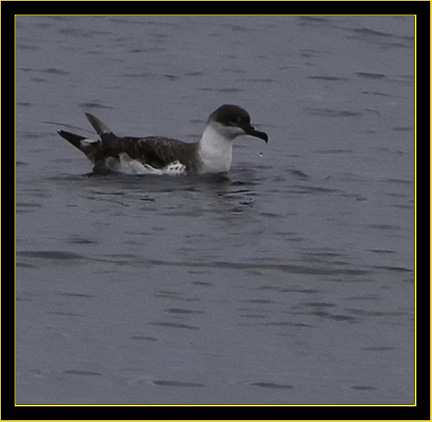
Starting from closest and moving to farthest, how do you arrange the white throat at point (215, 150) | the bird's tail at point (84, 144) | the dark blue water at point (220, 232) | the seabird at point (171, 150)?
the dark blue water at point (220, 232) → the seabird at point (171, 150) → the white throat at point (215, 150) → the bird's tail at point (84, 144)

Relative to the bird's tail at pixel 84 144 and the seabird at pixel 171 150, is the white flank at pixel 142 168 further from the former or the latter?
the bird's tail at pixel 84 144

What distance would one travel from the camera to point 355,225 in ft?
47.9

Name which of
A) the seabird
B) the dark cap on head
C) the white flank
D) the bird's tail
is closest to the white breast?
the seabird

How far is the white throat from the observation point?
16.4 metres

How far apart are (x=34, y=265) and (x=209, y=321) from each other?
6.05ft

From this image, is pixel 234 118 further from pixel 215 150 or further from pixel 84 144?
pixel 84 144

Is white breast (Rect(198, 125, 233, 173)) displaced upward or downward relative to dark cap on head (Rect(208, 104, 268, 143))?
downward

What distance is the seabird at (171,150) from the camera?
634 inches

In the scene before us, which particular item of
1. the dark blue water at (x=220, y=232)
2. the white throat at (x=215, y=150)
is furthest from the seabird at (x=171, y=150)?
the dark blue water at (x=220, y=232)

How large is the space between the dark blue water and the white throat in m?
0.21

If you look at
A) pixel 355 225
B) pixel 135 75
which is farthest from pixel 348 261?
pixel 135 75

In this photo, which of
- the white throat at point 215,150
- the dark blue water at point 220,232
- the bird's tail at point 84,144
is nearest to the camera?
the dark blue water at point 220,232

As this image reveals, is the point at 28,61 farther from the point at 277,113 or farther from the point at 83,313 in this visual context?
the point at 83,313

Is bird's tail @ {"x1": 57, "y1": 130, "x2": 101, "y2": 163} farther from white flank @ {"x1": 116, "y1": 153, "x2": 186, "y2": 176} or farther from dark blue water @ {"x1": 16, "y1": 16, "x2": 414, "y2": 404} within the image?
white flank @ {"x1": 116, "y1": 153, "x2": 186, "y2": 176}
